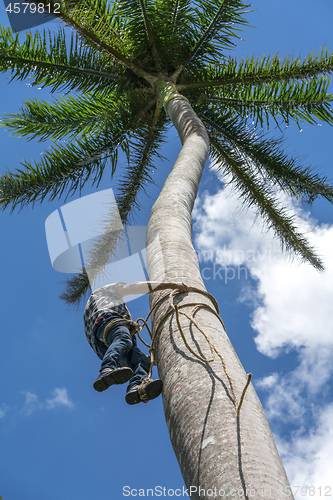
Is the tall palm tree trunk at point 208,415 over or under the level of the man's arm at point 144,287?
under

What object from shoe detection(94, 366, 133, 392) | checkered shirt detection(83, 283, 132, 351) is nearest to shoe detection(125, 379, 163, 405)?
shoe detection(94, 366, 133, 392)

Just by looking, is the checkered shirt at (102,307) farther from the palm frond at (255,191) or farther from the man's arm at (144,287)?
the palm frond at (255,191)

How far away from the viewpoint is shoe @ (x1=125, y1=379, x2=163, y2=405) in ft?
8.38

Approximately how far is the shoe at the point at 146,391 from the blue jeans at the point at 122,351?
17 cm

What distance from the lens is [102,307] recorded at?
12.1 ft

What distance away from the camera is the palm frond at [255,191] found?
27.2 ft

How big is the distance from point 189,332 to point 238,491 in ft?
2.94

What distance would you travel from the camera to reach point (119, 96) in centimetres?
801

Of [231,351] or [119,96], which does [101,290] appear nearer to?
[231,351]

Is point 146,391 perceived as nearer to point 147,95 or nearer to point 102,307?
point 102,307

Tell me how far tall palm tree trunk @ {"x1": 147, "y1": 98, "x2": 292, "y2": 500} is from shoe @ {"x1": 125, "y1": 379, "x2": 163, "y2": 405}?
0.22 m

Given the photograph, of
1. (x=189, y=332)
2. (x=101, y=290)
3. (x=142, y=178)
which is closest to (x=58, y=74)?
(x=142, y=178)

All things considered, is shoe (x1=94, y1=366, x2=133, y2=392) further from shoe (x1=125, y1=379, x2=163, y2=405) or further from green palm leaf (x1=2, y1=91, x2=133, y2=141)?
green palm leaf (x1=2, y1=91, x2=133, y2=141)

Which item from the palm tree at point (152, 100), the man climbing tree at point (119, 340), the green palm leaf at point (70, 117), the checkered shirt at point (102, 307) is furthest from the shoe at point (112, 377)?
the green palm leaf at point (70, 117)
